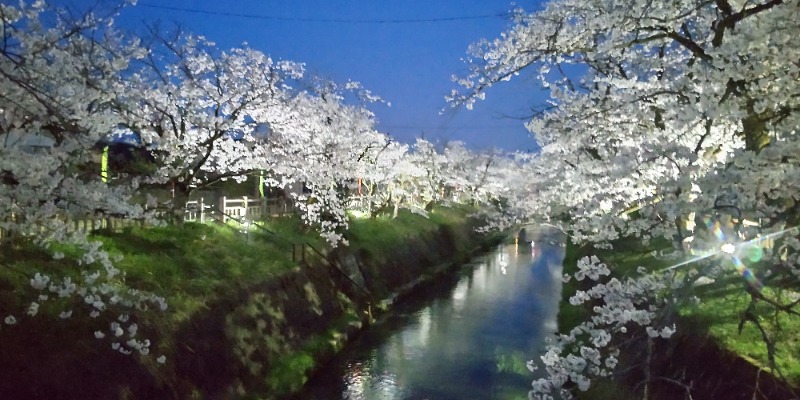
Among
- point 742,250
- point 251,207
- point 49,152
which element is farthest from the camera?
point 251,207

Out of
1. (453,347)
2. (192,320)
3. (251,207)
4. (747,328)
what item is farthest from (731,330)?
(251,207)

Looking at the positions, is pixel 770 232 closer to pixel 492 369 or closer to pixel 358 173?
pixel 492 369

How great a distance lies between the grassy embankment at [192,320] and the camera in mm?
8445

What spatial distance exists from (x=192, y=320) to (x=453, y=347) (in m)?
7.54

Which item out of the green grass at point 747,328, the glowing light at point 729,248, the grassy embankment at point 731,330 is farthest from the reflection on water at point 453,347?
the glowing light at point 729,248

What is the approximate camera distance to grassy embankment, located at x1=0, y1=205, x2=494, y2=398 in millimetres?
8445

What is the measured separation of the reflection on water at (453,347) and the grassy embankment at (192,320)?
100 cm

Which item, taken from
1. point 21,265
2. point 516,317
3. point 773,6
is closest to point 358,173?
point 516,317

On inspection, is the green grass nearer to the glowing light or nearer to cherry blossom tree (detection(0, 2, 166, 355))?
the glowing light

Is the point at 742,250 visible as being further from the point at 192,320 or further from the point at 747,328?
the point at 192,320

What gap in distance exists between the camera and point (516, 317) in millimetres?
19797

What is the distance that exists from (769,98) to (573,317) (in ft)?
43.4

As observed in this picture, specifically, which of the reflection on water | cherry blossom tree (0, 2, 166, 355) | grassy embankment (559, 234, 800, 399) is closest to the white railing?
the reflection on water

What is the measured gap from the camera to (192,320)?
1140 centimetres
